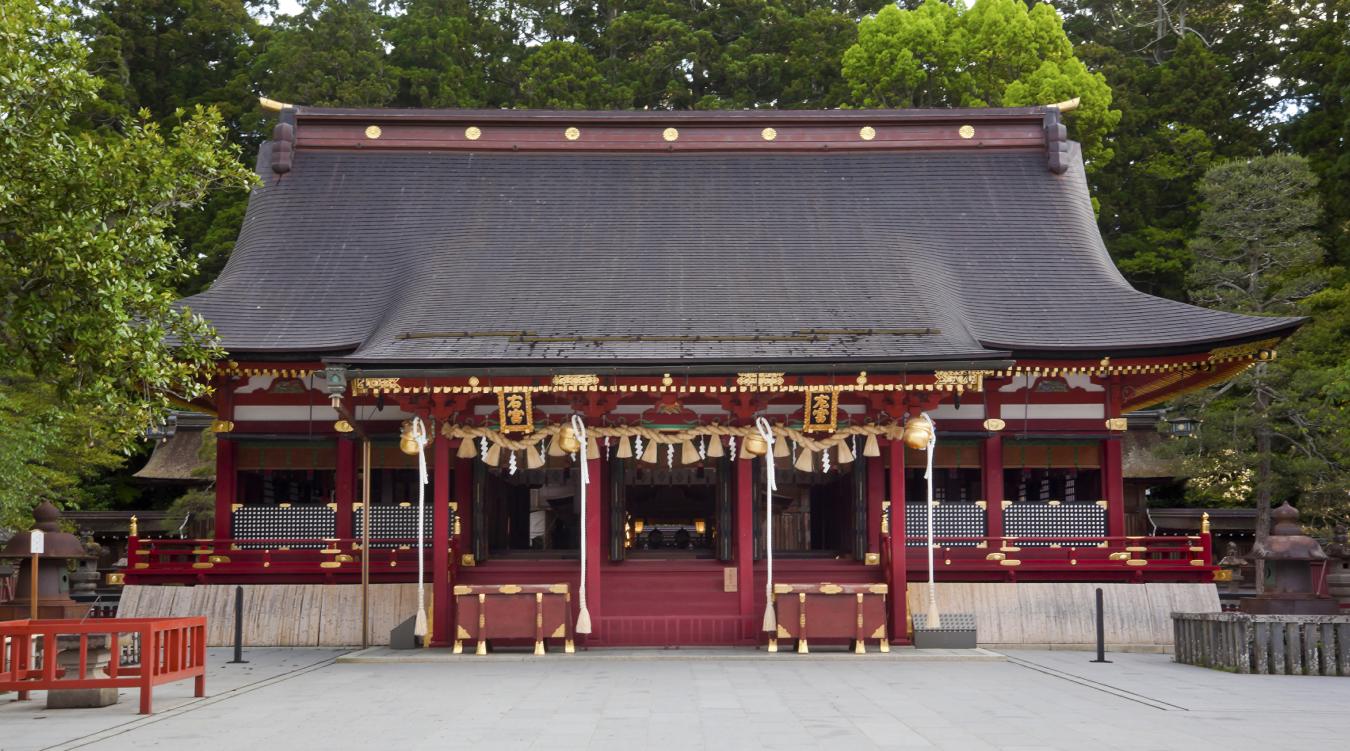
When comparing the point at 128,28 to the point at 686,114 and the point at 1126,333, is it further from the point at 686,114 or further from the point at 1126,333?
the point at 1126,333

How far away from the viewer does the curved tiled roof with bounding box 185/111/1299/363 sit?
18.0 m

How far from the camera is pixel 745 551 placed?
17.3 m

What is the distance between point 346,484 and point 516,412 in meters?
4.16

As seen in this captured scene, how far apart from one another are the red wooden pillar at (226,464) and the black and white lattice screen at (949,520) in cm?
1043

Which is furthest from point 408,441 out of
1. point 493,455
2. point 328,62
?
point 328,62

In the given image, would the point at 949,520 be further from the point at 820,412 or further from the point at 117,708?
the point at 117,708

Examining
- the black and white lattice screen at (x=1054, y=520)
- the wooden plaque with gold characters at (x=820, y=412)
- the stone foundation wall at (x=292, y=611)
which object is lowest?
the stone foundation wall at (x=292, y=611)

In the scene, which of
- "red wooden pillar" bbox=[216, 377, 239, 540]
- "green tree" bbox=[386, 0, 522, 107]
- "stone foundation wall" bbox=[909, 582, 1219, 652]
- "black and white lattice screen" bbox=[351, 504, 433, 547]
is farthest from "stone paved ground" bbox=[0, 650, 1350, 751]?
"green tree" bbox=[386, 0, 522, 107]

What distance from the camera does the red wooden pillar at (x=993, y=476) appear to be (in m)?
19.7

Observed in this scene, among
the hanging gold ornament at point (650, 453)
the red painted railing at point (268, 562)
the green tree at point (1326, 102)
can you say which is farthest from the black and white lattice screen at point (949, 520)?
the green tree at point (1326, 102)

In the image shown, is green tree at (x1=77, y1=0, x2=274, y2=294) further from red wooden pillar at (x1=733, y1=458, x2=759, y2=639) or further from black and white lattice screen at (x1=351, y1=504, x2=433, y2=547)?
red wooden pillar at (x1=733, y1=458, x2=759, y2=639)

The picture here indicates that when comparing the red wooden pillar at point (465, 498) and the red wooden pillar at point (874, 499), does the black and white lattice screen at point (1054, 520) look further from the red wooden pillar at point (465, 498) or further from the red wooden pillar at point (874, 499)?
the red wooden pillar at point (465, 498)

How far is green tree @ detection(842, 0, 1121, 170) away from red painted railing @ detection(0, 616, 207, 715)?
27567mm

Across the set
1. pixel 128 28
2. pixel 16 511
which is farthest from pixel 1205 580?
pixel 128 28
